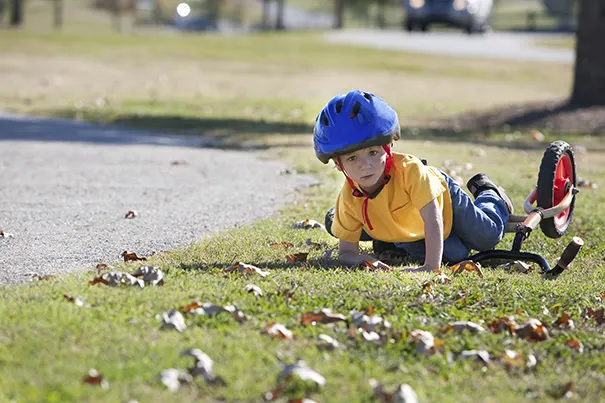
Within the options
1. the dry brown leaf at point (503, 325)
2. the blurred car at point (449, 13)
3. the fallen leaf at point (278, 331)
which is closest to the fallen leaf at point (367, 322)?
the fallen leaf at point (278, 331)

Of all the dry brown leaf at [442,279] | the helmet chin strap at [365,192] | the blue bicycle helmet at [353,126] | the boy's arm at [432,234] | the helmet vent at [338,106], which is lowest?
the dry brown leaf at [442,279]

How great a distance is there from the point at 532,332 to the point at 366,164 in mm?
1521

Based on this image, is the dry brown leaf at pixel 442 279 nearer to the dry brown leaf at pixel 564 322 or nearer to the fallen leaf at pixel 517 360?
the dry brown leaf at pixel 564 322

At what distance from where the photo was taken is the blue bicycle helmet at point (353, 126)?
5578 millimetres

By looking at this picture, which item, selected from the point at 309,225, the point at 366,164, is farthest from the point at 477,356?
the point at 309,225

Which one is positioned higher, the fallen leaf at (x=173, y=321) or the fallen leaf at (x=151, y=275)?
the fallen leaf at (x=173, y=321)

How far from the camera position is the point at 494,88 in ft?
75.2

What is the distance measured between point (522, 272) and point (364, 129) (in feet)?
4.50

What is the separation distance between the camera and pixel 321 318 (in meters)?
4.62

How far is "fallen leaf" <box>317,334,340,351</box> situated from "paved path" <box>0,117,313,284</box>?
1.89 m

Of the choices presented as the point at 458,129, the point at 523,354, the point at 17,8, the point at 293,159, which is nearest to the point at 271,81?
the point at 458,129

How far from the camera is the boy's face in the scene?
5.68 meters

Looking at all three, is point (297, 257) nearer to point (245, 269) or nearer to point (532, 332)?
point (245, 269)

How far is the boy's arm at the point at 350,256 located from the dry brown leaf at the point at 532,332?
4.57ft
